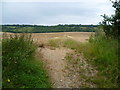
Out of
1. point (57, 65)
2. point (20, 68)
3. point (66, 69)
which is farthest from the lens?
point (57, 65)

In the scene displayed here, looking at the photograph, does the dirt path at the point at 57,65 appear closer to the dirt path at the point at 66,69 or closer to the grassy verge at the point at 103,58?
the dirt path at the point at 66,69

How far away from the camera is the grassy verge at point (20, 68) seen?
583 cm

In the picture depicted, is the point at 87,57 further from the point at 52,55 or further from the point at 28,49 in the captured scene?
the point at 28,49

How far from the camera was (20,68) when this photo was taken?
640 centimetres

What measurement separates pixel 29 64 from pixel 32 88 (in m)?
1.15

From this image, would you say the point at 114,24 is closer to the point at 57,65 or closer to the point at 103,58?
the point at 103,58

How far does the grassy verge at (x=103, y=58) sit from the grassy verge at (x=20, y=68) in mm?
1547

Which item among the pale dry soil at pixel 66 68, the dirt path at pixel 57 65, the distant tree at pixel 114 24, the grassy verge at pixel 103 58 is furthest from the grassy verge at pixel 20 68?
the distant tree at pixel 114 24

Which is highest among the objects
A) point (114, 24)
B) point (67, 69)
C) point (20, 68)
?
point (114, 24)

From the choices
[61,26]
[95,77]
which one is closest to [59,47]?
[95,77]

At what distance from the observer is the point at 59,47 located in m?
10.1

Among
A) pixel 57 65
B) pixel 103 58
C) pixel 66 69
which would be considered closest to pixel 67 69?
pixel 66 69

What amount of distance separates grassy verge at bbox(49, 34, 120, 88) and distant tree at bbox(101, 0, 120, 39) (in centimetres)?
25

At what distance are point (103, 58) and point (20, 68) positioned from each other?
278cm
